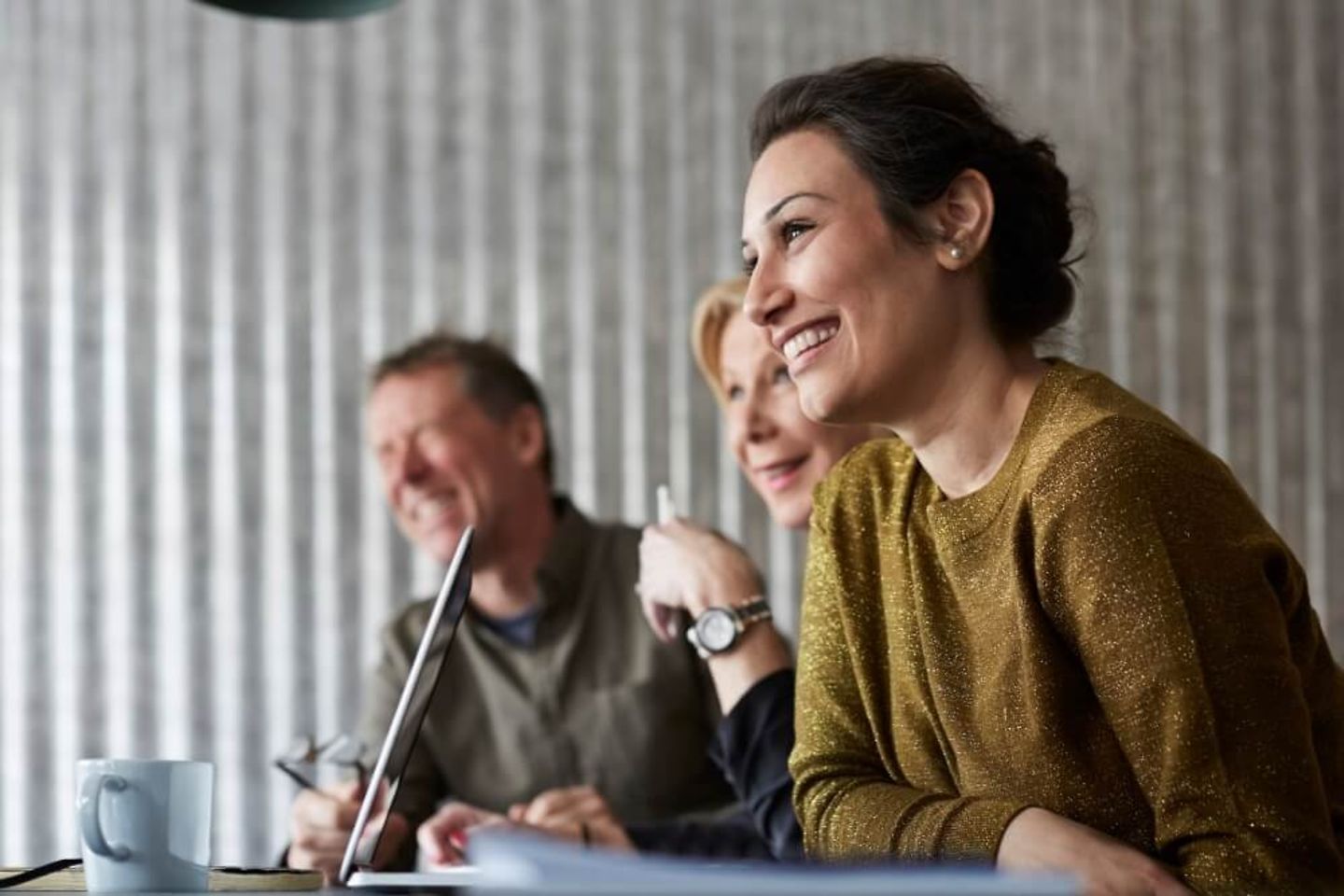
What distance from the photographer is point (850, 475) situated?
1686 millimetres

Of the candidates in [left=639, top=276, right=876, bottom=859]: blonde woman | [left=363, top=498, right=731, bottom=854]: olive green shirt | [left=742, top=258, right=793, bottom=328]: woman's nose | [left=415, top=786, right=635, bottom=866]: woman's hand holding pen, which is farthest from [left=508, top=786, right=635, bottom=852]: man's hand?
[left=742, top=258, right=793, bottom=328]: woman's nose

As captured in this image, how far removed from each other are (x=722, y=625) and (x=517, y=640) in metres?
0.86

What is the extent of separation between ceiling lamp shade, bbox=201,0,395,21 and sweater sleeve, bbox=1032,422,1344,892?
0.99 m

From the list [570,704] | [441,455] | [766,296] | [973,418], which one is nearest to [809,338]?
[766,296]

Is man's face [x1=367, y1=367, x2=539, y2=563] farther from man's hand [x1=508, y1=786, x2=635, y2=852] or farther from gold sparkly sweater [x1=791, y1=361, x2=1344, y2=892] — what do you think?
gold sparkly sweater [x1=791, y1=361, x2=1344, y2=892]

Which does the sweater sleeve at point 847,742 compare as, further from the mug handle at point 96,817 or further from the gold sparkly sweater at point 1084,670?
the mug handle at point 96,817

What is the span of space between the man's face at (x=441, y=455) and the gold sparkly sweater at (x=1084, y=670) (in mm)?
1371

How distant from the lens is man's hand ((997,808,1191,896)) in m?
1.21

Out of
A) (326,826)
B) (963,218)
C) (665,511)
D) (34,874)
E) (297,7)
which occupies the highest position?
(297,7)

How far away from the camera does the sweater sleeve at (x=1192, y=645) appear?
1.21 metres

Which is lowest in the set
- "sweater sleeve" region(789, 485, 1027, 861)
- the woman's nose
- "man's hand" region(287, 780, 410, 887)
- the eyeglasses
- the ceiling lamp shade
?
"man's hand" region(287, 780, 410, 887)

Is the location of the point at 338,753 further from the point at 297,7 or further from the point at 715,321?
the point at 297,7

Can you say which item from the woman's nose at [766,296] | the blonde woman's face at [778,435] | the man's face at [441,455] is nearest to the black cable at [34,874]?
the woman's nose at [766,296]

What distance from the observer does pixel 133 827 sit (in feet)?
3.78
